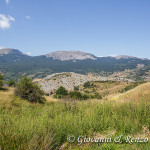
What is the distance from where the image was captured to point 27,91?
17.0 metres

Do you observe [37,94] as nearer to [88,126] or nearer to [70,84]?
[88,126]

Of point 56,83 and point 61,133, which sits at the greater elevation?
point 61,133

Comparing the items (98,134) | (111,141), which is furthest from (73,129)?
(111,141)

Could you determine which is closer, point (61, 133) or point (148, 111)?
point (61, 133)

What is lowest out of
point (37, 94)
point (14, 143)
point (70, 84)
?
point (70, 84)

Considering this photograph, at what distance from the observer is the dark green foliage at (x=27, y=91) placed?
1684 cm

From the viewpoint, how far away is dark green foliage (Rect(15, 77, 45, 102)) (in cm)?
1684

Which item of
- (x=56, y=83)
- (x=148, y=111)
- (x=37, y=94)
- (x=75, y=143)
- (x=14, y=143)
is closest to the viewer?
(x=14, y=143)

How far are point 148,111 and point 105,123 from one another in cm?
241

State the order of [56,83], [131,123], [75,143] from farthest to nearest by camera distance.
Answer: [56,83], [131,123], [75,143]

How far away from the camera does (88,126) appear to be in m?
6.01

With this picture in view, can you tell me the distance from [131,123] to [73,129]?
2514 millimetres

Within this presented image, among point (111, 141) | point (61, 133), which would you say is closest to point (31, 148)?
point (61, 133)

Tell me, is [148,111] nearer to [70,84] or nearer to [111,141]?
[111,141]
